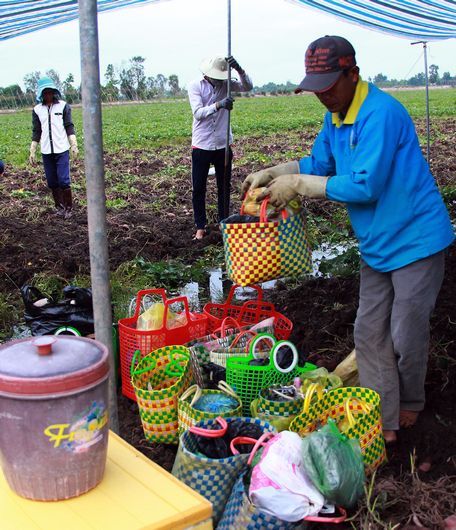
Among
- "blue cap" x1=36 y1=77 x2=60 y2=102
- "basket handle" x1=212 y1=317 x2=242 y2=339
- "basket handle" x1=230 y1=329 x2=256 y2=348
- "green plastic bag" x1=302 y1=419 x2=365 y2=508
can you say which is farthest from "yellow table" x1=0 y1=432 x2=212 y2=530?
"blue cap" x1=36 y1=77 x2=60 y2=102

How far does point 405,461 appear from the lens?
320 centimetres

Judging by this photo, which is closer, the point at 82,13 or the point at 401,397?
the point at 82,13

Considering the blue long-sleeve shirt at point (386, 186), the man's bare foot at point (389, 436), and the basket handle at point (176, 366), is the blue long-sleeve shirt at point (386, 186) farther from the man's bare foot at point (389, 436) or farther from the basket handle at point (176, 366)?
the basket handle at point (176, 366)

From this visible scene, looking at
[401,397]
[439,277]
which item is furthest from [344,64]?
[401,397]

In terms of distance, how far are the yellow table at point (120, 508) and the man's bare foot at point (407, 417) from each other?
1476 millimetres

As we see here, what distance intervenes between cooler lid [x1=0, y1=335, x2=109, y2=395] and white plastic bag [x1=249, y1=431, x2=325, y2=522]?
69 centimetres

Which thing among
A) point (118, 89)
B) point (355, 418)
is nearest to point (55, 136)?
point (355, 418)

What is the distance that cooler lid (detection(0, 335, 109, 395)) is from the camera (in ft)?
7.02

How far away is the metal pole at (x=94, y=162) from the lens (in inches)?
108

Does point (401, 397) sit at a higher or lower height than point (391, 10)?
lower

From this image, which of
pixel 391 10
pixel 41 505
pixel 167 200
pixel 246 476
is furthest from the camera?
pixel 167 200

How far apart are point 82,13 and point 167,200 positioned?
8190 mm

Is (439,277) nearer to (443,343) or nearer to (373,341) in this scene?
(373,341)

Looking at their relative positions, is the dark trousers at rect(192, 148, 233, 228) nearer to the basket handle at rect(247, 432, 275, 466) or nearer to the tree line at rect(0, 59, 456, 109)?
the basket handle at rect(247, 432, 275, 466)
